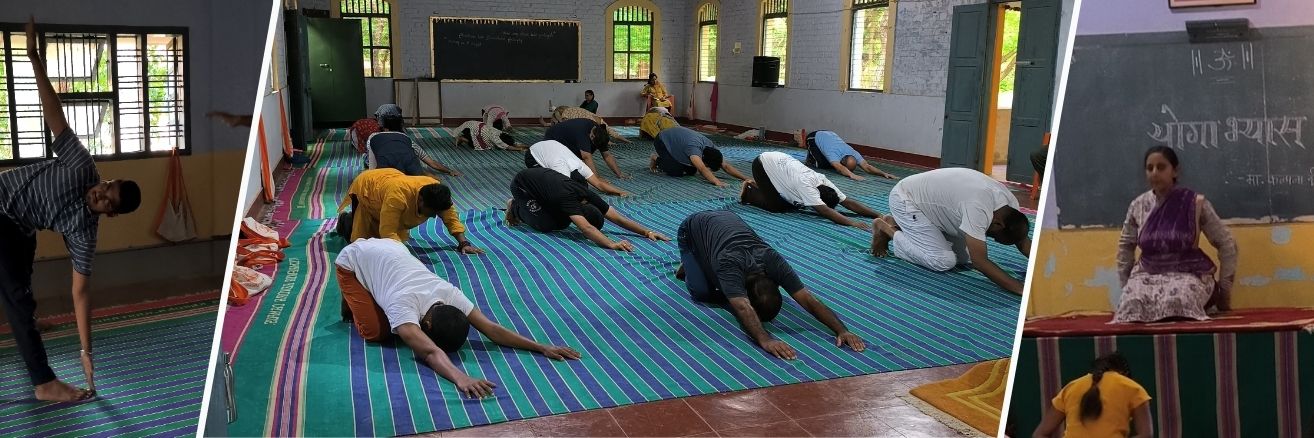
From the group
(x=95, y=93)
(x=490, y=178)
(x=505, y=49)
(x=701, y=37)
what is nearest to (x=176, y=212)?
(x=95, y=93)

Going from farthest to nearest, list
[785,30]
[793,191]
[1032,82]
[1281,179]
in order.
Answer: [785,30] < [1032,82] < [793,191] < [1281,179]

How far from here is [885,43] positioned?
402 inches

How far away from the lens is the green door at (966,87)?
8.44m

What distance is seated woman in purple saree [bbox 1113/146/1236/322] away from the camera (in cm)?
199

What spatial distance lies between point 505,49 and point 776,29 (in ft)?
15.0

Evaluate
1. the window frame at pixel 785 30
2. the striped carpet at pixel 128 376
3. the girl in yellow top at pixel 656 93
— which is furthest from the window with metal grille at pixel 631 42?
the striped carpet at pixel 128 376

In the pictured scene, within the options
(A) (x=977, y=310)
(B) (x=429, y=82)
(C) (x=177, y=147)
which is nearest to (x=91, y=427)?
(C) (x=177, y=147)

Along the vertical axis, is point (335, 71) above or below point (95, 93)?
above

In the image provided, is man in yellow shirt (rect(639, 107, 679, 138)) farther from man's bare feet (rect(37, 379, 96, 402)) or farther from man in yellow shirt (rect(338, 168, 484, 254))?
man's bare feet (rect(37, 379, 96, 402))

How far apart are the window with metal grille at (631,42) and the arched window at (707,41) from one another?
0.88 metres

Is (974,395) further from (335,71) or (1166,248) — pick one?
(335,71)

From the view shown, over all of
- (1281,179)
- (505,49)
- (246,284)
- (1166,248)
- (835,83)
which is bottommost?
(246,284)

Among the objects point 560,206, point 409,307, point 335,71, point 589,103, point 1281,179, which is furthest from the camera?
point 589,103

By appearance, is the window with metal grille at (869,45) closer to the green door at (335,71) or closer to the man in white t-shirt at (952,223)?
the man in white t-shirt at (952,223)
